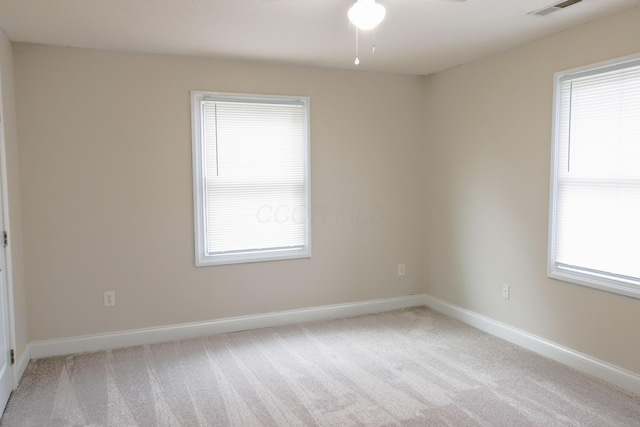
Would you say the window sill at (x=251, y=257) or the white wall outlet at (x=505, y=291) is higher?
the window sill at (x=251, y=257)

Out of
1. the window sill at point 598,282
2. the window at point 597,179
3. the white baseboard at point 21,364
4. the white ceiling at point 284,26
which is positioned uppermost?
the white ceiling at point 284,26

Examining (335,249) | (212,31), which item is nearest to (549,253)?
(335,249)

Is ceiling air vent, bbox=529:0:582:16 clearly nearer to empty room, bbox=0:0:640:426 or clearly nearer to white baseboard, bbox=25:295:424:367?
empty room, bbox=0:0:640:426

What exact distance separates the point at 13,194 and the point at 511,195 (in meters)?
3.79

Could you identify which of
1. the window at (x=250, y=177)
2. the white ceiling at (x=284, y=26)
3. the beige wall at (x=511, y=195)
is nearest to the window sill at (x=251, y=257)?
the window at (x=250, y=177)

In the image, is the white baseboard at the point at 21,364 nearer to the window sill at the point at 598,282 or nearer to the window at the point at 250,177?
the window at the point at 250,177

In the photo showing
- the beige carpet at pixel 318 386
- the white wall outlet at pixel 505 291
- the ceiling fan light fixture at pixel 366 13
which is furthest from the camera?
the white wall outlet at pixel 505 291

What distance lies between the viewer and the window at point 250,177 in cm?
397

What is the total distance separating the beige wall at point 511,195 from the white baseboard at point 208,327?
680 millimetres

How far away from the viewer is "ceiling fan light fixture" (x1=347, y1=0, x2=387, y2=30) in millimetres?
2381

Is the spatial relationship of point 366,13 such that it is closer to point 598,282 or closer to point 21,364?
point 598,282

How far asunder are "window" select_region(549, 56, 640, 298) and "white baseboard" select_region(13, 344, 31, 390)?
151 inches

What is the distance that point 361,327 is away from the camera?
14.0ft

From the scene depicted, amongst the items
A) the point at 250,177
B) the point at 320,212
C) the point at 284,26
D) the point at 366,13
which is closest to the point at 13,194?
the point at 250,177
